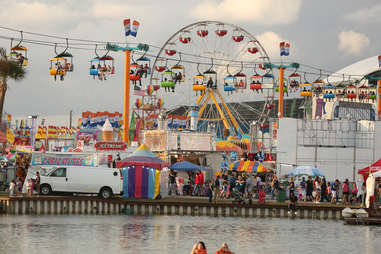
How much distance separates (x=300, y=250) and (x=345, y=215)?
9.99m

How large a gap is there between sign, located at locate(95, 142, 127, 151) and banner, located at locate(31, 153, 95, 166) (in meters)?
1.87

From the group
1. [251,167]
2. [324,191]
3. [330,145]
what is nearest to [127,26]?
[251,167]

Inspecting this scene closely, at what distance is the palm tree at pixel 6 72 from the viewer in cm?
5053

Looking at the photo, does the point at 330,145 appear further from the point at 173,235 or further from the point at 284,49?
the point at 173,235

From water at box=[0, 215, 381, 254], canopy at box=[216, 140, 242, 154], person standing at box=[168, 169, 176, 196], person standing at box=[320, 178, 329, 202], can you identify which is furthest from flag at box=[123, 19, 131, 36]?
water at box=[0, 215, 381, 254]

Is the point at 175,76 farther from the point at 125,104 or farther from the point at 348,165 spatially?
the point at 348,165

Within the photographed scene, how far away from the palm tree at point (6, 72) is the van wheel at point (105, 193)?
390 inches

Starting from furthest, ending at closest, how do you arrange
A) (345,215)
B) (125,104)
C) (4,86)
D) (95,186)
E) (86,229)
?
(125,104)
(4,86)
(95,186)
(345,215)
(86,229)

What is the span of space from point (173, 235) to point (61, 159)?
16.3 metres

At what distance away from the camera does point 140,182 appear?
47156mm

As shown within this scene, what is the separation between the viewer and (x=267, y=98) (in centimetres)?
7475

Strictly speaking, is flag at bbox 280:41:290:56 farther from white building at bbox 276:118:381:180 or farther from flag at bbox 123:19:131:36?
flag at bbox 123:19:131:36

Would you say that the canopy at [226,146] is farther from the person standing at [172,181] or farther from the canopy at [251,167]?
the person standing at [172,181]

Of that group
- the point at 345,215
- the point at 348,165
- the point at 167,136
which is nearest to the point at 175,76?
the point at 167,136
